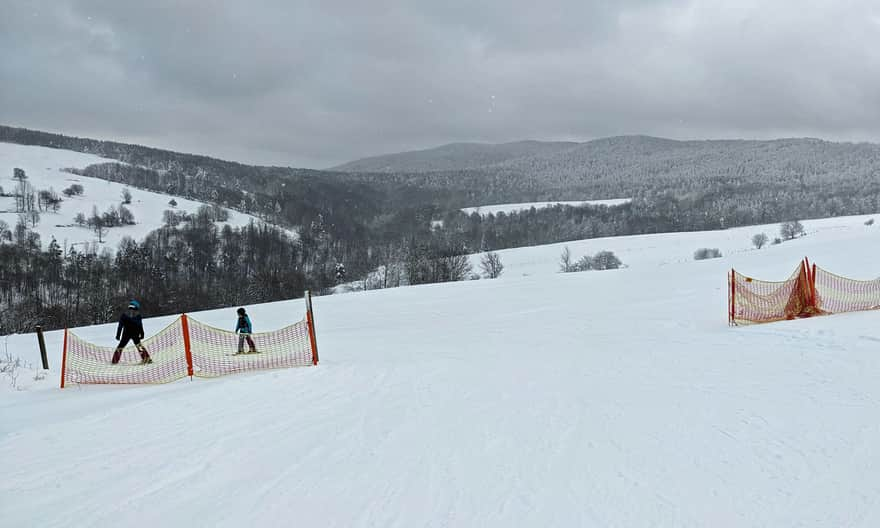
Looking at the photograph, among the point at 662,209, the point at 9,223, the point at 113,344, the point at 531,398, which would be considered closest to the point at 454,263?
the point at 113,344

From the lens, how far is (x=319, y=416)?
287 inches

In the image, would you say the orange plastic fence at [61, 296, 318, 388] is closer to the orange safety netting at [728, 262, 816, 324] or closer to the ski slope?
the ski slope

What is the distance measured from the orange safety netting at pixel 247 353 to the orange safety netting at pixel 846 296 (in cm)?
1389

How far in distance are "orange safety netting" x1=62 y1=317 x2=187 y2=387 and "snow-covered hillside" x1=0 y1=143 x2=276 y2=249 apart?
12114 centimetres

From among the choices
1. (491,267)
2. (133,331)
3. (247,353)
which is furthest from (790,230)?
(133,331)

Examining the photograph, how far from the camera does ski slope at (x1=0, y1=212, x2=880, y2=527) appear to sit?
443cm

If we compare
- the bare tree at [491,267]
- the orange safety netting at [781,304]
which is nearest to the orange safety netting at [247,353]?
the orange safety netting at [781,304]

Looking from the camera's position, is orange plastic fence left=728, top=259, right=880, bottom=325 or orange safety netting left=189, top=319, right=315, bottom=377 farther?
orange plastic fence left=728, top=259, right=880, bottom=325

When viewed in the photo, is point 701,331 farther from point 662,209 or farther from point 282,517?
point 662,209

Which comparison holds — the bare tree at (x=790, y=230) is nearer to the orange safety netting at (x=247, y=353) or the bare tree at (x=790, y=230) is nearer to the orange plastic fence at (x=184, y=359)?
the orange safety netting at (x=247, y=353)

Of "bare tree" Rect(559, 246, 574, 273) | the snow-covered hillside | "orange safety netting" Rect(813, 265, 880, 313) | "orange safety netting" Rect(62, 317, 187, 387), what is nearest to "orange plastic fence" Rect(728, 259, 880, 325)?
"orange safety netting" Rect(813, 265, 880, 313)

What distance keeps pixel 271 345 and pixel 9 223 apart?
468 ft

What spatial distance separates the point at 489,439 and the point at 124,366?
10.7m

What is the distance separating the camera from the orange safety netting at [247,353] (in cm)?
1152
